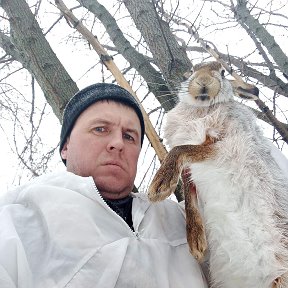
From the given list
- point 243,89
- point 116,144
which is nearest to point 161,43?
point 243,89

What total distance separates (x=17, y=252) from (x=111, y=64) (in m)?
1.82

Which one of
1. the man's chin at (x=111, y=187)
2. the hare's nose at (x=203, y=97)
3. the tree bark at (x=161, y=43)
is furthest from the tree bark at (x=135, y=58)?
the man's chin at (x=111, y=187)

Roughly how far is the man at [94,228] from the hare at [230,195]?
139 millimetres

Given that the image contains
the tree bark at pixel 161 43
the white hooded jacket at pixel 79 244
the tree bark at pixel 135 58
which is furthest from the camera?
the tree bark at pixel 135 58

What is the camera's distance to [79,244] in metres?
1.89

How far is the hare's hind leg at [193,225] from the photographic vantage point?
214 centimetres

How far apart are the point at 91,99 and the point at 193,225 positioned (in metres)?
1.00

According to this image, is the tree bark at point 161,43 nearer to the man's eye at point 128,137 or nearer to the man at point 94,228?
the man's eye at point 128,137

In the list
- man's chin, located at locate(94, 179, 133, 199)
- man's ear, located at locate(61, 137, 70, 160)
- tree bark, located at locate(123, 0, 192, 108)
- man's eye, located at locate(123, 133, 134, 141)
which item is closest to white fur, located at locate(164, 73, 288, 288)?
man's eye, located at locate(123, 133, 134, 141)

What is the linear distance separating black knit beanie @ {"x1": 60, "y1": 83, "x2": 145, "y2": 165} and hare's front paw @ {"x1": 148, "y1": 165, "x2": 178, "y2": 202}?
73 cm

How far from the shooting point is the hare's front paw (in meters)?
2.19

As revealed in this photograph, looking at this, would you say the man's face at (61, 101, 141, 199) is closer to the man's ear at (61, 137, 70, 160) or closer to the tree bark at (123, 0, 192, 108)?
the man's ear at (61, 137, 70, 160)

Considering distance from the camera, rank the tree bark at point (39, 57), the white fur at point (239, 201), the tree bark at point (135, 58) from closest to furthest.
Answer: the white fur at point (239, 201) → the tree bark at point (39, 57) → the tree bark at point (135, 58)

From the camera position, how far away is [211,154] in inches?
90.9
